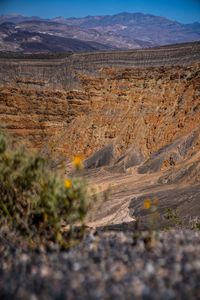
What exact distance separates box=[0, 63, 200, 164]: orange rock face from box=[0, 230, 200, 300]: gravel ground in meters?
30.7

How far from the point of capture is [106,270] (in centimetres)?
779

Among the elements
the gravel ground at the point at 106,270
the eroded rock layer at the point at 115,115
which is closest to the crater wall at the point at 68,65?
the eroded rock layer at the point at 115,115

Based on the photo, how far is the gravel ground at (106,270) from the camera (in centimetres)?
680

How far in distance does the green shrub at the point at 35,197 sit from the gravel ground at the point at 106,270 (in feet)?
1.95

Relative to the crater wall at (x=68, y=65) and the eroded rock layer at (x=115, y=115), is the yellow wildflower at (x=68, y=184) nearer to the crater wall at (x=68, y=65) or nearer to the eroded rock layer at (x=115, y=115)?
the eroded rock layer at (x=115, y=115)

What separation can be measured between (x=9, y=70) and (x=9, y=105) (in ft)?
11.1

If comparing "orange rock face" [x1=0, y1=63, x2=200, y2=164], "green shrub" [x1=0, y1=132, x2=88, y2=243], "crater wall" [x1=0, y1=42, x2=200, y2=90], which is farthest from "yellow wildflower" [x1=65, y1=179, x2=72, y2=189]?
"crater wall" [x1=0, y1=42, x2=200, y2=90]

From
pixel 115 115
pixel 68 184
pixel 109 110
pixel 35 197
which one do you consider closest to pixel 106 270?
pixel 68 184

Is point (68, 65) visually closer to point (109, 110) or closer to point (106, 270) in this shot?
point (109, 110)

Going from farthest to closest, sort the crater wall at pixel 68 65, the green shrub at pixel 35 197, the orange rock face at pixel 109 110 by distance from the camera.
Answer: the crater wall at pixel 68 65
the orange rock face at pixel 109 110
the green shrub at pixel 35 197

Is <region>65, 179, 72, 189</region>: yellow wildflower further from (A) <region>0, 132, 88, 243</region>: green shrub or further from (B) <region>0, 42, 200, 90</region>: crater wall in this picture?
(B) <region>0, 42, 200, 90</region>: crater wall

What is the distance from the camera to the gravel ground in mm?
6801

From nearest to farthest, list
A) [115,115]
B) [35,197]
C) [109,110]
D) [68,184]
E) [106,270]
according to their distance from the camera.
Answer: [106,270], [68,184], [35,197], [115,115], [109,110]

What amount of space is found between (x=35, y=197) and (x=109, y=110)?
34011mm
